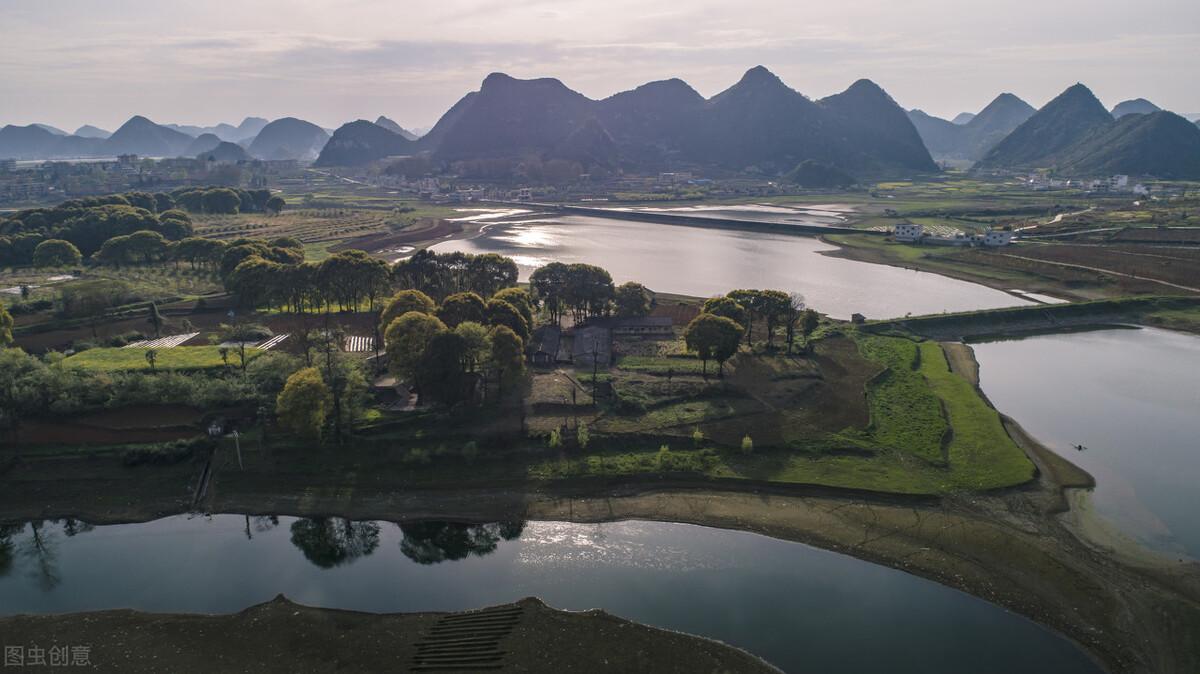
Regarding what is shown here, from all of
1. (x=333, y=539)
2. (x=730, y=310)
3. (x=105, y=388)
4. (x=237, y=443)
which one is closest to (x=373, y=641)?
(x=333, y=539)

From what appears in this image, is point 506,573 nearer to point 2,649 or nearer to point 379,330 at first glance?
point 2,649

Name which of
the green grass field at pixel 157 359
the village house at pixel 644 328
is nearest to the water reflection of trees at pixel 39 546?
the green grass field at pixel 157 359

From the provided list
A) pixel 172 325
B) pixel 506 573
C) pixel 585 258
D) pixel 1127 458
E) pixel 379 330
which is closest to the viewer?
pixel 506 573

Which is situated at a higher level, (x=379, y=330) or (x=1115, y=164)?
(x=1115, y=164)

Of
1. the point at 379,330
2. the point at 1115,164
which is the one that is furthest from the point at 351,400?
the point at 1115,164

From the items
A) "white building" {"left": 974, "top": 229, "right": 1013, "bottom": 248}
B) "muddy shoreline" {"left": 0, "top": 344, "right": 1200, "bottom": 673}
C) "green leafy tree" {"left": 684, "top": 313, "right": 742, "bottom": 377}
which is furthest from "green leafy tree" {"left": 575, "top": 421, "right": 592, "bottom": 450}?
"white building" {"left": 974, "top": 229, "right": 1013, "bottom": 248}

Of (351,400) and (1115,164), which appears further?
(1115,164)
